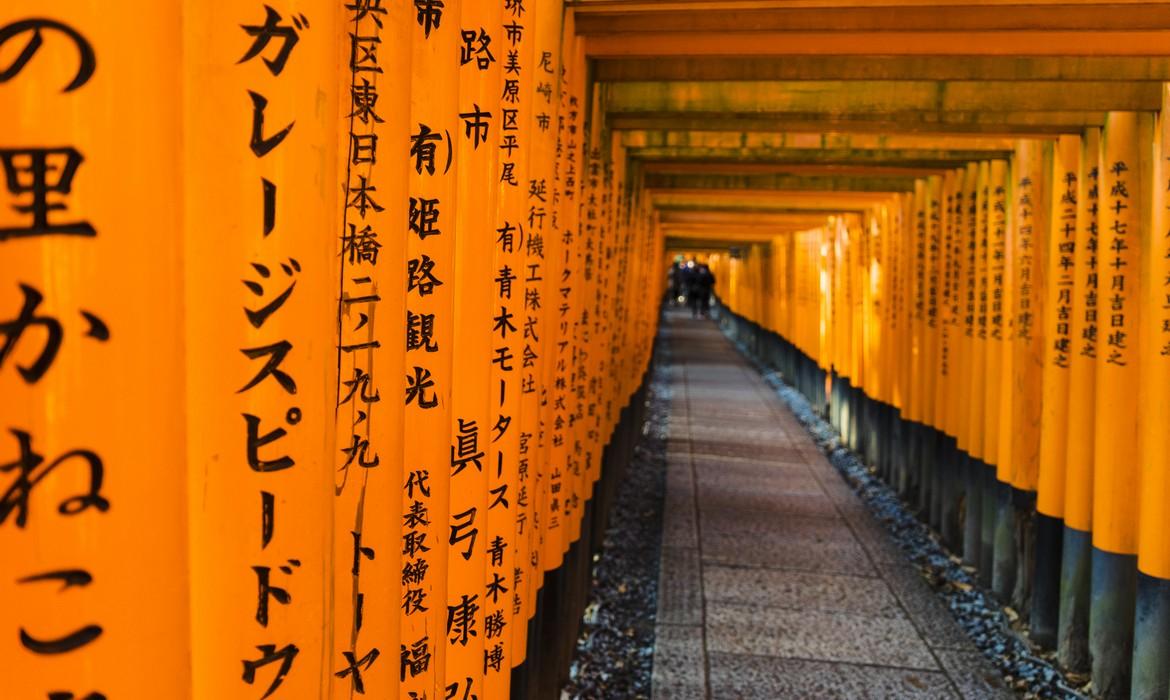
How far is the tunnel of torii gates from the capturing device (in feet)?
3.23

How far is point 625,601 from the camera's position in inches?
281

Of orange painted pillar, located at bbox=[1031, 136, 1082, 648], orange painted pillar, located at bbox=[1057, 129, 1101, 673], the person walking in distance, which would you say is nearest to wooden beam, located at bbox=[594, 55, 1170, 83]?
orange painted pillar, located at bbox=[1057, 129, 1101, 673]

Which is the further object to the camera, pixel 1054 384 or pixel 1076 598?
pixel 1054 384

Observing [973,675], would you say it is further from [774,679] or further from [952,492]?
[952,492]

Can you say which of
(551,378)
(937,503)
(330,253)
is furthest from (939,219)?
(330,253)

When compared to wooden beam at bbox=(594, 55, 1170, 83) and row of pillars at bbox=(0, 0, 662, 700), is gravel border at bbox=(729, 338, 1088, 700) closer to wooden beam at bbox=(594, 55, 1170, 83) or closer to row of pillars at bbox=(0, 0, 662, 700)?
wooden beam at bbox=(594, 55, 1170, 83)

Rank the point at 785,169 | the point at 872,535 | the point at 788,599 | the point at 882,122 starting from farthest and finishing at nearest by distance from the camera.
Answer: the point at 785,169 < the point at 872,535 < the point at 788,599 < the point at 882,122

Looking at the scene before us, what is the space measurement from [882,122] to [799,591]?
11.7 feet

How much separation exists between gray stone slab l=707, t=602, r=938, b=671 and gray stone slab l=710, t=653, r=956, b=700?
122mm

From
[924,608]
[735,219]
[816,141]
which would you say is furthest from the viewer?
[735,219]

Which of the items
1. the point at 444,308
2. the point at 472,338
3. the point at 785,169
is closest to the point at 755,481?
the point at 785,169

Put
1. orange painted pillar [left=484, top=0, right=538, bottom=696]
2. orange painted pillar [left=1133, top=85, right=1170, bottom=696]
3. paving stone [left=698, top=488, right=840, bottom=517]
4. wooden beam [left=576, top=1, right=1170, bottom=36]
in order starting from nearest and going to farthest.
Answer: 1. orange painted pillar [left=484, top=0, right=538, bottom=696]
2. wooden beam [left=576, top=1, right=1170, bottom=36]
3. orange painted pillar [left=1133, top=85, right=1170, bottom=696]
4. paving stone [left=698, top=488, right=840, bottom=517]

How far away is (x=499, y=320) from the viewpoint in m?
3.07

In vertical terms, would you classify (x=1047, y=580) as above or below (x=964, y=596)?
above
